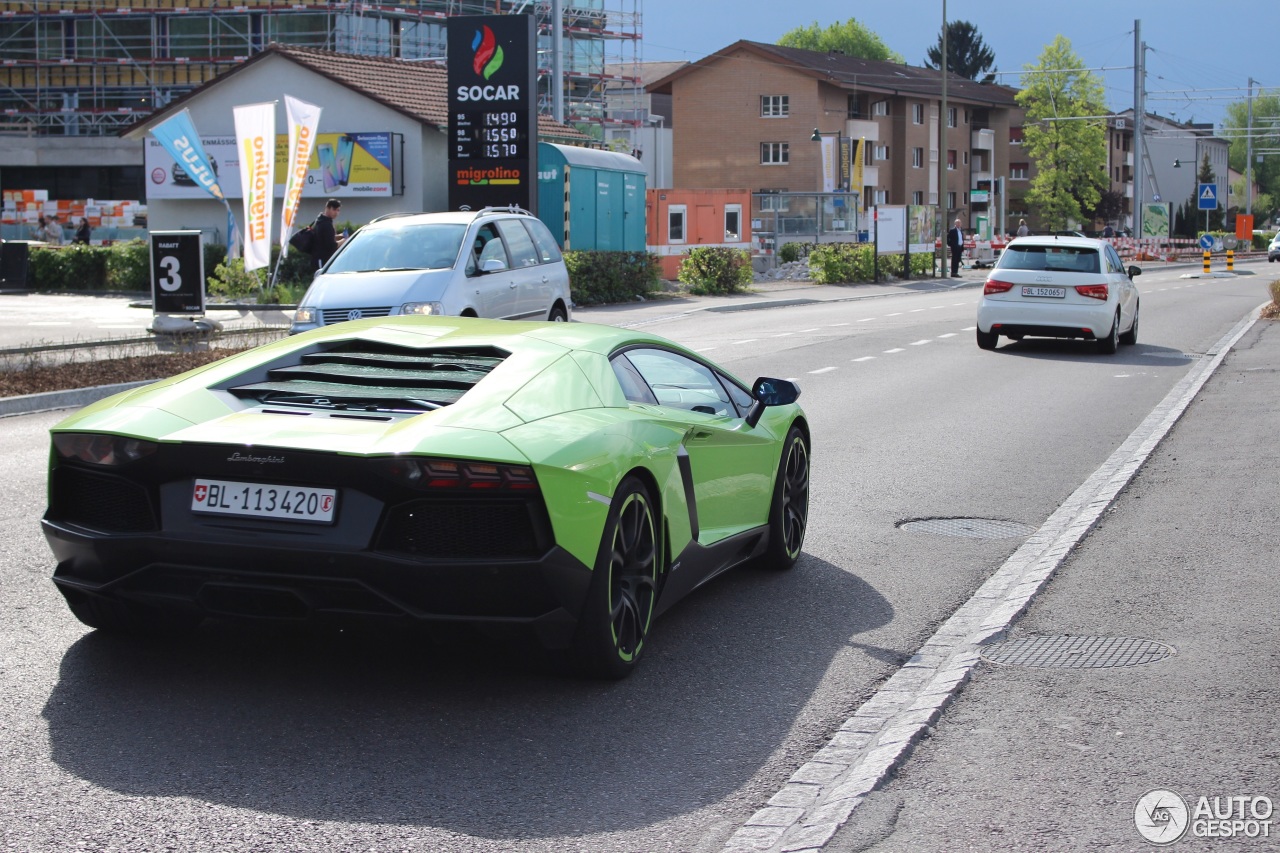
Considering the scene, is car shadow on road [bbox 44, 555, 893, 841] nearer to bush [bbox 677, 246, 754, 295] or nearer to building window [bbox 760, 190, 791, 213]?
bush [bbox 677, 246, 754, 295]

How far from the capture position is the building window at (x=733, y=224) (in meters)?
45.8

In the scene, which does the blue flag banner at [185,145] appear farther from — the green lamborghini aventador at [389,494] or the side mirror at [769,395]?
the green lamborghini aventador at [389,494]

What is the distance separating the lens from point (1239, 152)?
172m

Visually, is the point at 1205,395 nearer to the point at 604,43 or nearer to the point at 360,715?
the point at 360,715

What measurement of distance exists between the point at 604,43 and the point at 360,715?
2825 inches

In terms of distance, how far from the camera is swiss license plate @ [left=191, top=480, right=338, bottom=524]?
4.85 meters

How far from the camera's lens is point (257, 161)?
1042 inches

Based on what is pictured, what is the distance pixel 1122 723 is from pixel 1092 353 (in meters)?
17.0

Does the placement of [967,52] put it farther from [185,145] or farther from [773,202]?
[185,145]

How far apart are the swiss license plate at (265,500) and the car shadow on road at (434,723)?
0.46 meters

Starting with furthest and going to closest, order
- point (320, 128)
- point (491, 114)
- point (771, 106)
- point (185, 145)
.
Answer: point (771, 106), point (320, 128), point (491, 114), point (185, 145)

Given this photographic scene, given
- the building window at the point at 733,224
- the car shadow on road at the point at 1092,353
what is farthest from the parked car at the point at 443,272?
the building window at the point at 733,224

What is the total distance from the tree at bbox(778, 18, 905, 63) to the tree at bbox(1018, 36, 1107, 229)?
107 ft

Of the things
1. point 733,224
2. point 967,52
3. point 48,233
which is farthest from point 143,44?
point 967,52
